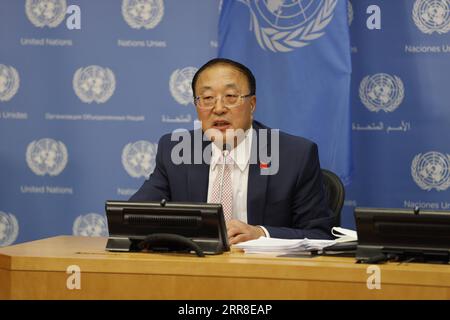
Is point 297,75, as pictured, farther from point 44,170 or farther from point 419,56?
point 44,170

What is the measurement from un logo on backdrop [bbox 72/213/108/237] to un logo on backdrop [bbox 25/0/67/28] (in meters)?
1.36

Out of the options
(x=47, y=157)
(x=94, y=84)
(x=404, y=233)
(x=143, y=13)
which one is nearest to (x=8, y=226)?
(x=47, y=157)

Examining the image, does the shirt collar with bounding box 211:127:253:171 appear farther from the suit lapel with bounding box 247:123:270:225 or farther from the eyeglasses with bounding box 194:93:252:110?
the eyeglasses with bounding box 194:93:252:110

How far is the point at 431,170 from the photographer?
4758 mm

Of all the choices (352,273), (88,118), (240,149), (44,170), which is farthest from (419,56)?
(352,273)

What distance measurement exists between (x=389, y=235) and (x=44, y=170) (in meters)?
3.36

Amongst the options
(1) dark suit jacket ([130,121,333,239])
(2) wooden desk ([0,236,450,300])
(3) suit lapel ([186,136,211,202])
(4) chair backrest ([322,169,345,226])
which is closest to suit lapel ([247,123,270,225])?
(1) dark suit jacket ([130,121,333,239])

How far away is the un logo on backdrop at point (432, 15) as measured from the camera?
474 centimetres

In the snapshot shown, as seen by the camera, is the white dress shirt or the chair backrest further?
the chair backrest

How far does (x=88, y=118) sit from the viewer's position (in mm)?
5156

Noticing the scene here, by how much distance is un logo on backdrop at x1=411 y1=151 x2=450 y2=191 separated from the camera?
4.75m

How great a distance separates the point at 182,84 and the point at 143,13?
573 millimetres

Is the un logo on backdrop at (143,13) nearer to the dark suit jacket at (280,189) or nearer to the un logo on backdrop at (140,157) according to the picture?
the un logo on backdrop at (140,157)

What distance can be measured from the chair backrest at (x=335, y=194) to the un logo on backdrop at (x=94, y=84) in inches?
80.5
